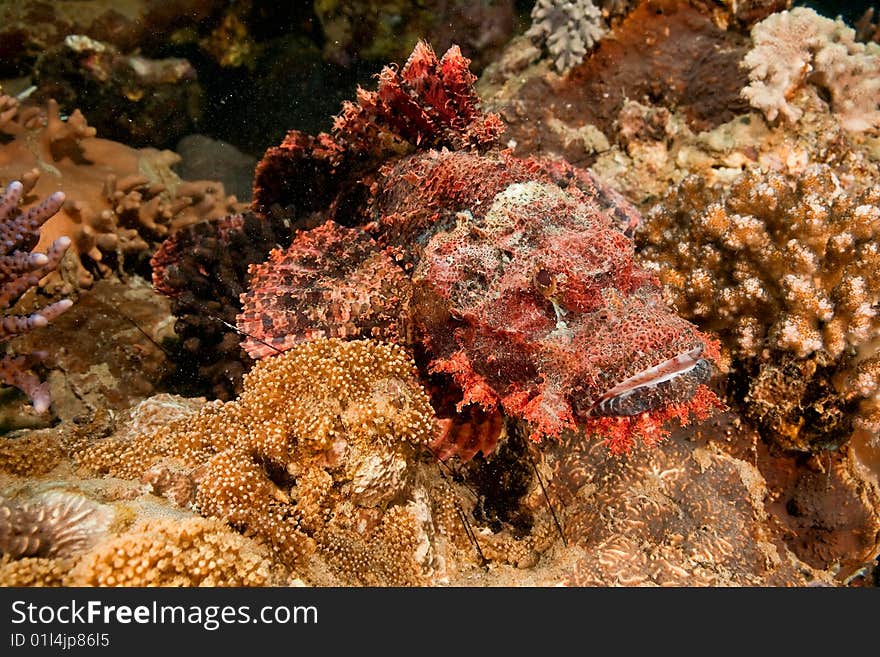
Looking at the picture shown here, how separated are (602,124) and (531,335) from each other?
12.9 feet

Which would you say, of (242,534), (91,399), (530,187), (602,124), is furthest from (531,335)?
(602,124)

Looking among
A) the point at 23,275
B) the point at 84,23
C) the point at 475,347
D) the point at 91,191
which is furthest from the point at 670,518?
the point at 84,23

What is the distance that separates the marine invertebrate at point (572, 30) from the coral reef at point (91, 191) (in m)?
4.09

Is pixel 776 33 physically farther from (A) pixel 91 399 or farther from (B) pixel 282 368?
(A) pixel 91 399

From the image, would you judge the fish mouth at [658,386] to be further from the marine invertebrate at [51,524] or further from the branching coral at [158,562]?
the marine invertebrate at [51,524]

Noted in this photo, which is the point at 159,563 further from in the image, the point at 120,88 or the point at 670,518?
the point at 120,88

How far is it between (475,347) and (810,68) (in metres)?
4.94

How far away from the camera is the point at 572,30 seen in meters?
5.91

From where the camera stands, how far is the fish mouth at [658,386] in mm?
2373

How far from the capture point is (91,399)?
408cm

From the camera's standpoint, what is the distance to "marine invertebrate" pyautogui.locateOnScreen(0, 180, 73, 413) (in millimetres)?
3230

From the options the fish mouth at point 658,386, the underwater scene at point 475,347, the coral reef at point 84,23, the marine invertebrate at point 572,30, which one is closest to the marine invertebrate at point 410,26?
the marine invertebrate at point 572,30

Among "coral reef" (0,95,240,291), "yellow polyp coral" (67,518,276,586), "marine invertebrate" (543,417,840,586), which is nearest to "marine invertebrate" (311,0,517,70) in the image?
"coral reef" (0,95,240,291)

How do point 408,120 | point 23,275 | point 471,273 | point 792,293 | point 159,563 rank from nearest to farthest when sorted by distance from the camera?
point 159,563, point 471,273, point 792,293, point 23,275, point 408,120
